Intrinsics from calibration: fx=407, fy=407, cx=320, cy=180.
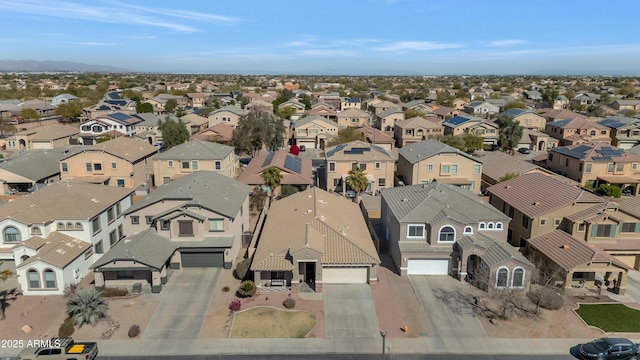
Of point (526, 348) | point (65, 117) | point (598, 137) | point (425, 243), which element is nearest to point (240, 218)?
point (425, 243)

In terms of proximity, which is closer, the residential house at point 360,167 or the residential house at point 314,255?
the residential house at point 314,255

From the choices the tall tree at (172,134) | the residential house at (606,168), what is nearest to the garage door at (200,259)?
the tall tree at (172,134)

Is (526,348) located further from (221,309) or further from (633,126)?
(633,126)

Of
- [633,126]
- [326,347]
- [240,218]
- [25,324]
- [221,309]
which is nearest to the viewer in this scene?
[326,347]

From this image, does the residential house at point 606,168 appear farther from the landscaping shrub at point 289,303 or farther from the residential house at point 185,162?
the residential house at point 185,162

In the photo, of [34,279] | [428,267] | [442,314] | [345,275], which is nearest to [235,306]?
[345,275]

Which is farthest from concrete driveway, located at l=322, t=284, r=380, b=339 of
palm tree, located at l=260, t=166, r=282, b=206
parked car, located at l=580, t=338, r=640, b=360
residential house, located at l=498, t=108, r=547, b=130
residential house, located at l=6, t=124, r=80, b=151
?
residential house, located at l=498, t=108, r=547, b=130

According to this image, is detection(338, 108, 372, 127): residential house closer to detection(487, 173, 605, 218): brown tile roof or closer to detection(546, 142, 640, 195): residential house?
detection(546, 142, 640, 195): residential house
